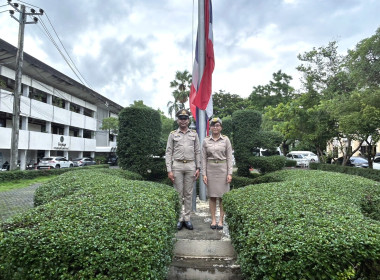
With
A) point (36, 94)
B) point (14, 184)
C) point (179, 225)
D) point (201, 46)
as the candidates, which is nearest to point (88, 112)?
point (36, 94)

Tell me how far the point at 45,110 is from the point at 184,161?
20.3 metres

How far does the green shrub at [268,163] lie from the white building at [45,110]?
13337 millimetres

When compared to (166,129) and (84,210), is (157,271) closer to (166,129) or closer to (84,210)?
(84,210)

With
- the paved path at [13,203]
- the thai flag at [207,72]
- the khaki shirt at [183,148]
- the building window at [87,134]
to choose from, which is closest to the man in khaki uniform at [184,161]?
the khaki shirt at [183,148]

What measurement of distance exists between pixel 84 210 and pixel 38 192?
192 cm

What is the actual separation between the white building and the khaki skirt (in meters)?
14.2

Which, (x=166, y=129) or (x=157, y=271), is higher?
(x=166, y=129)

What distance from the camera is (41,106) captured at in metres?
20.1

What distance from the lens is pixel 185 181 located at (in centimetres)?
414

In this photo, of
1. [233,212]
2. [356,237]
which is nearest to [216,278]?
[233,212]

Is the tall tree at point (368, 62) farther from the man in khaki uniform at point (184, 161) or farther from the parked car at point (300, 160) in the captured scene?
the parked car at point (300, 160)

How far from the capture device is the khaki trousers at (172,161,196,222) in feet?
13.4

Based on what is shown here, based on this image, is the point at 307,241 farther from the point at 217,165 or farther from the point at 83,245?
the point at 217,165

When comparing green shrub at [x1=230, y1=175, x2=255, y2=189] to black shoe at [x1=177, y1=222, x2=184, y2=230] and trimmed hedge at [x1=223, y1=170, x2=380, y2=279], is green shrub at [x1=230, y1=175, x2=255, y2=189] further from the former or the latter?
trimmed hedge at [x1=223, y1=170, x2=380, y2=279]
